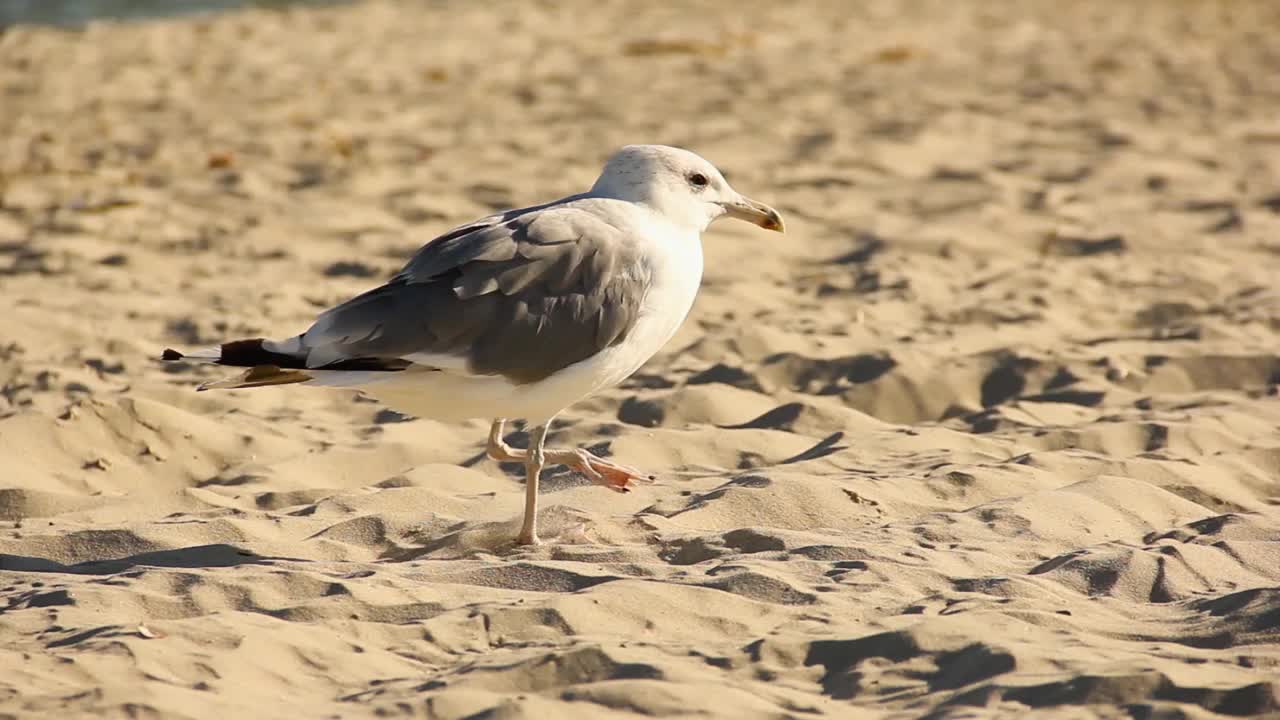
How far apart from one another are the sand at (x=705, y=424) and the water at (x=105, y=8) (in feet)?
15.6

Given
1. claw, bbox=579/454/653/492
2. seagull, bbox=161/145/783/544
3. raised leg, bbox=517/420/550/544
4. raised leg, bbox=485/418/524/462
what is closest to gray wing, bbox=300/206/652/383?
seagull, bbox=161/145/783/544

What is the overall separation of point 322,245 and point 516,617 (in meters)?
4.55

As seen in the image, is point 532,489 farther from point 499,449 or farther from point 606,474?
point 499,449

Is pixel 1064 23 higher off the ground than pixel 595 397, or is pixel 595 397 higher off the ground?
pixel 1064 23

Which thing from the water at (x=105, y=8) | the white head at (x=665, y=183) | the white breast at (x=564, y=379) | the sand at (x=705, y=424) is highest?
the water at (x=105, y=8)

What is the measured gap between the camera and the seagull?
4207 millimetres

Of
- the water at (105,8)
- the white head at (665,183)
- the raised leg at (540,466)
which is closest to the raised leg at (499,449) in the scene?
the raised leg at (540,466)

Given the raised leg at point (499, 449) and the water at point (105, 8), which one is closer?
the raised leg at point (499, 449)

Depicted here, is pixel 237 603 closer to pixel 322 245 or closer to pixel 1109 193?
pixel 322 245

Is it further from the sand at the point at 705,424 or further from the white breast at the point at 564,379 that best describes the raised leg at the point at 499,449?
the white breast at the point at 564,379

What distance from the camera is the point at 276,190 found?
8992 millimetres

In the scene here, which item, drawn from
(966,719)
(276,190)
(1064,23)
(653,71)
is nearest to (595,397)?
(966,719)

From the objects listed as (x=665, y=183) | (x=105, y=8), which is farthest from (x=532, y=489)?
(x=105, y=8)

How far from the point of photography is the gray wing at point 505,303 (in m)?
4.23
